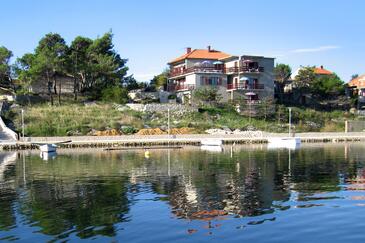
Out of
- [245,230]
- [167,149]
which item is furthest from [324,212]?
[167,149]

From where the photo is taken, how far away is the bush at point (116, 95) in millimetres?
78625

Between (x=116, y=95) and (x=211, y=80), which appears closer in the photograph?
(x=116, y=95)

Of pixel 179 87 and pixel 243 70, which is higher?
pixel 243 70

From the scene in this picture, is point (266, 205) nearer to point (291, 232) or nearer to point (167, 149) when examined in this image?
point (291, 232)

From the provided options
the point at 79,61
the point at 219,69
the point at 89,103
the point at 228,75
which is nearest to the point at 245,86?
the point at 228,75

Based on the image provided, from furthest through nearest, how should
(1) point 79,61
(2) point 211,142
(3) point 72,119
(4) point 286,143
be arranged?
(1) point 79,61, (3) point 72,119, (4) point 286,143, (2) point 211,142

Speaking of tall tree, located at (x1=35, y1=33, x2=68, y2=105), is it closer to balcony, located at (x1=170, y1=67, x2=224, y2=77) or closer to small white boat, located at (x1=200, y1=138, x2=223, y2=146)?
balcony, located at (x1=170, y1=67, x2=224, y2=77)

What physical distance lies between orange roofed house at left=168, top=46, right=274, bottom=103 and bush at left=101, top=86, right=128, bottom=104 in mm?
11402

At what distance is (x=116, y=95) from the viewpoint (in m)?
78.6

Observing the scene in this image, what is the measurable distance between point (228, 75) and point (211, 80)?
422cm

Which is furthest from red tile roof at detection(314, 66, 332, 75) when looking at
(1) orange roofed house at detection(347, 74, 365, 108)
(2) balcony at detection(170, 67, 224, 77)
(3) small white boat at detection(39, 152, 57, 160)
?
(3) small white boat at detection(39, 152, 57, 160)

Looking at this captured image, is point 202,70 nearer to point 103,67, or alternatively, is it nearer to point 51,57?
point 103,67

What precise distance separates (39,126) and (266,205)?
51.2m

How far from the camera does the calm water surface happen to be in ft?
60.7
